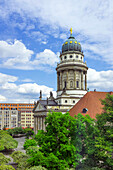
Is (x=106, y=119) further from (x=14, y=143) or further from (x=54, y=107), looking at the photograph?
(x=54, y=107)

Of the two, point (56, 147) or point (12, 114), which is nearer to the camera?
point (56, 147)

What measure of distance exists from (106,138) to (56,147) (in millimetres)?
6263

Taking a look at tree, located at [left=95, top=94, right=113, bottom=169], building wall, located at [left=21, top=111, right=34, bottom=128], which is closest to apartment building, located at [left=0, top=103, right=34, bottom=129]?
building wall, located at [left=21, top=111, right=34, bottom=128]

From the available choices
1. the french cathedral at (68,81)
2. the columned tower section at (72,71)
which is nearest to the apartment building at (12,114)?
the french cathedral at (68,81)

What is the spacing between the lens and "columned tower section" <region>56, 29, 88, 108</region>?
66812mm

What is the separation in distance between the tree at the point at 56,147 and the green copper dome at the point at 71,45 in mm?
49511

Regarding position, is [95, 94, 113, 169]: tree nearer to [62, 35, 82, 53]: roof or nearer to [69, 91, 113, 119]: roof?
[69, 91, 113, 119]: roof

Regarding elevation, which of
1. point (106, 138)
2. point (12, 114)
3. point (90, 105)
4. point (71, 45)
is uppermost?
point (71, 45)

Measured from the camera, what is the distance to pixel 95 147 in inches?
927

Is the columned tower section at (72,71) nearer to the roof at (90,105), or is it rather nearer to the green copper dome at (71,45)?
the green copper dome at (71,45)

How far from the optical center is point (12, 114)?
12762cm

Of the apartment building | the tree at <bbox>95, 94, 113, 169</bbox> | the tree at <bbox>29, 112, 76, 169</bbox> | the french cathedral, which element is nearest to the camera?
the tree at <bbox>29, 112, 76, 169</bbox>

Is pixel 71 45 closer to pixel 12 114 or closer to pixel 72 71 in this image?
pixel 72 71

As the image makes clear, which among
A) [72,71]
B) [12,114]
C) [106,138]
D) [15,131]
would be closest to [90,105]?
[106,138]
